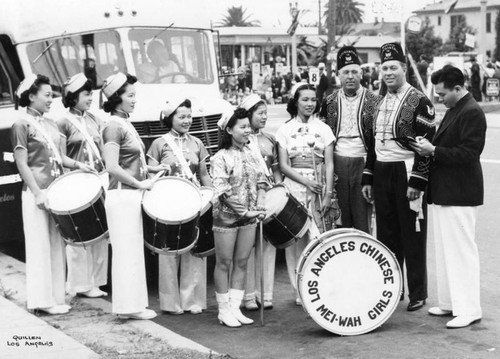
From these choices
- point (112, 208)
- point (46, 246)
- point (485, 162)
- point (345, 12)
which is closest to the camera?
point (112, 208)

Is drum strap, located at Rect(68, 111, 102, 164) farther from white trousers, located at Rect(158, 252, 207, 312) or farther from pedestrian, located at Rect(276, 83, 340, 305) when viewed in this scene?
pedestrian, located at Rect(276, 83, 340, 305)

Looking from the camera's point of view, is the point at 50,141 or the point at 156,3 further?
the point at 156,3

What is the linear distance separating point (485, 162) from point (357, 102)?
10.1m

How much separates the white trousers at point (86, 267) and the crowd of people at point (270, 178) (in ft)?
0.11

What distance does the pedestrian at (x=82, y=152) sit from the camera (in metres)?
8.66

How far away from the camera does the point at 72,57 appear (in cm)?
1134

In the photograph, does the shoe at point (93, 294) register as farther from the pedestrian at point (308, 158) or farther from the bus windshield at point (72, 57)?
the bus windshield at point (72, 57)

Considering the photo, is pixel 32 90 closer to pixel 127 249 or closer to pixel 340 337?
pixel 127 249

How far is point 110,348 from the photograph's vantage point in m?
6.73

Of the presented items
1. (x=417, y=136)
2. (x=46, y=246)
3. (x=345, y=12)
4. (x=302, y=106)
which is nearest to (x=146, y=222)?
(x=46, y=246)

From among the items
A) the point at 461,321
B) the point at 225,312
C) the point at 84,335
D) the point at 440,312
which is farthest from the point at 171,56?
the point at 461,321

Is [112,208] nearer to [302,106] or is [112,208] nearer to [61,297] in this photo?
[61,297]

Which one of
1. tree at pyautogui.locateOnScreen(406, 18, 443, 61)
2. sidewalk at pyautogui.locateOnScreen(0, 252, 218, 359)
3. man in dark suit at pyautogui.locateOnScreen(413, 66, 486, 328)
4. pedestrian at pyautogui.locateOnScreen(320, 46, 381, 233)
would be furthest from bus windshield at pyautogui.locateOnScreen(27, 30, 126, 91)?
tree at pyautogui.locateOnScreen(406, 18, 443, 61)

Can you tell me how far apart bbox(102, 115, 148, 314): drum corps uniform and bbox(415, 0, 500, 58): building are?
105249 mm
